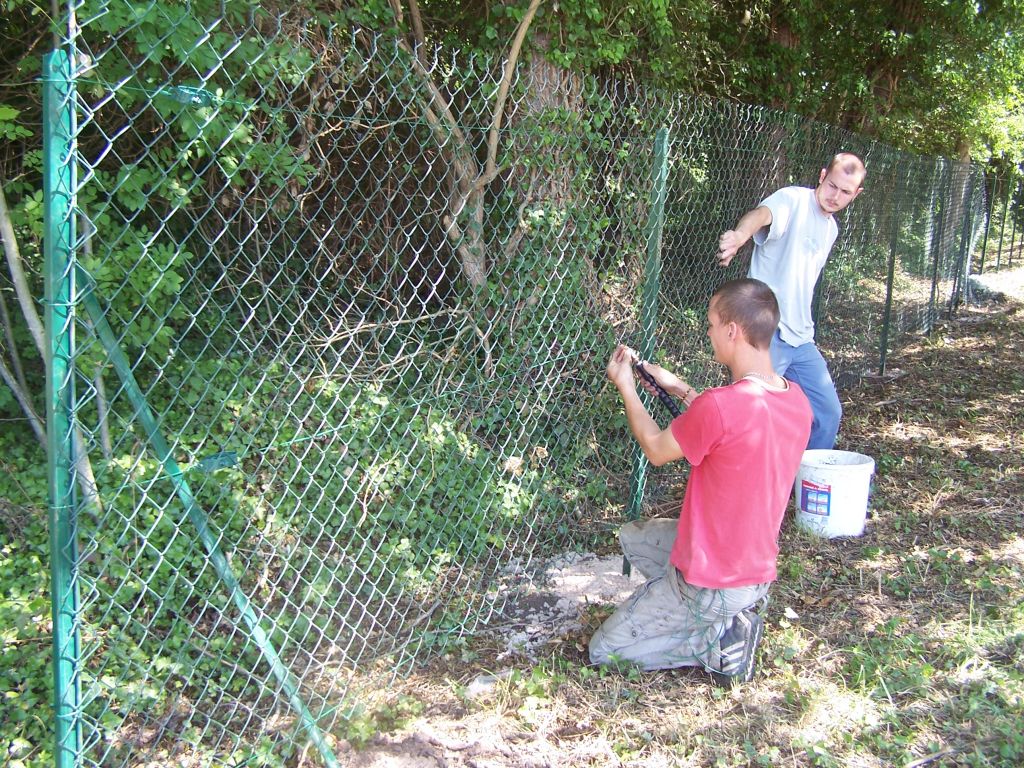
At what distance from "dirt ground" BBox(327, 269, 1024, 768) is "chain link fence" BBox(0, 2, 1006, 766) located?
0.79ft

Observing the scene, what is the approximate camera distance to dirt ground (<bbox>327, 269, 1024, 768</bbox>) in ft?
9.25

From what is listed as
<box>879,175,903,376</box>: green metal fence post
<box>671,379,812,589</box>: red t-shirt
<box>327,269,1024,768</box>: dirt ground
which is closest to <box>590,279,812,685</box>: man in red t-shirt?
<box>671,379,812,589</box>: red t-shirt

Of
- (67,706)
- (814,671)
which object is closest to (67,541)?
(67,706)

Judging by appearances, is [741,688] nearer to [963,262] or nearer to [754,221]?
[754,221]

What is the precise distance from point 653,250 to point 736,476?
155 centimetres

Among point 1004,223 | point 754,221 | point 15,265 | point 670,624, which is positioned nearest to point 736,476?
point 670,624

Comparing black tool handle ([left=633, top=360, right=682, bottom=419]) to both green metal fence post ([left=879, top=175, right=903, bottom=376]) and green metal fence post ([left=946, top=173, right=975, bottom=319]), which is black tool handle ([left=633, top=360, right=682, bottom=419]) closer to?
green metal fence post ([left=879, top=175, right=903, bottom=376])

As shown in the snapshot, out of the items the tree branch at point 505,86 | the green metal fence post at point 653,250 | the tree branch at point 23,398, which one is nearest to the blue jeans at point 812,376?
the green metal fence post at point 653,250

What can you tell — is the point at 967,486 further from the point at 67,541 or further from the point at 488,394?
the point at 67,541

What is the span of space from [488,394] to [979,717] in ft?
7.82

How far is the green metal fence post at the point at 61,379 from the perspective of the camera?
6.34 feet

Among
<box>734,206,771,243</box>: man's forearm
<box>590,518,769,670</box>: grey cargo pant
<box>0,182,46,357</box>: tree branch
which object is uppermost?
<box>734,206,771,243</box>: man's forearm

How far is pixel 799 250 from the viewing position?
4328mm

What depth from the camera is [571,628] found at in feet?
11.8
